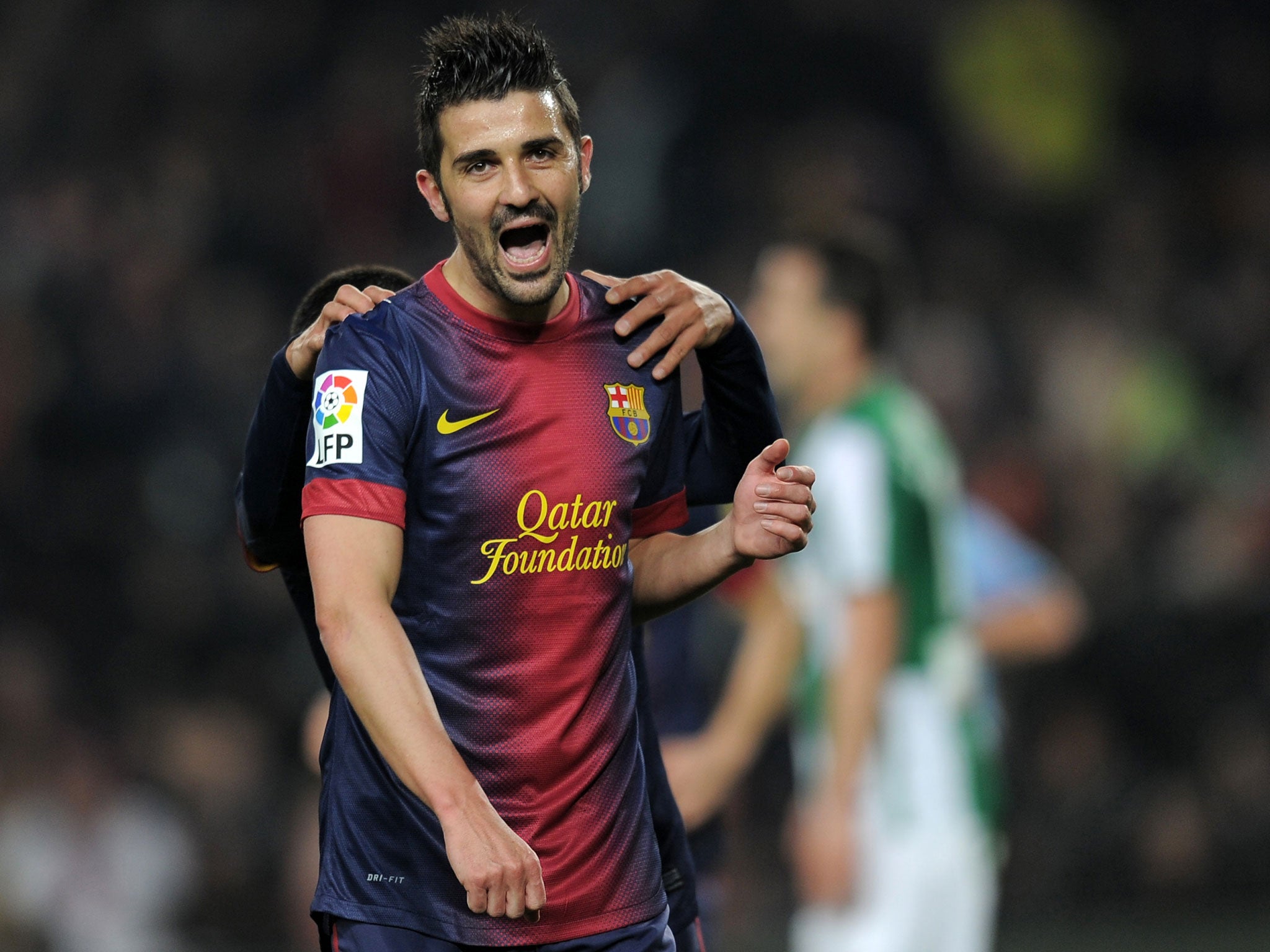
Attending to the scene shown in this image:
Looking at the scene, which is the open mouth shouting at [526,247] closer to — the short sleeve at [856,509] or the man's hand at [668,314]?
the man's hand at [668,314]

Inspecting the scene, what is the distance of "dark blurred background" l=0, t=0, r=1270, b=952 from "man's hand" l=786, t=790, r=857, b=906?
2845 millimetres

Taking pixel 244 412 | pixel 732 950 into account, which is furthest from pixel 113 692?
pixel 732 950

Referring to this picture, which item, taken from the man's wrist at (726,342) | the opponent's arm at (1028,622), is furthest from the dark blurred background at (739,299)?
the man's wrist at (726,342)

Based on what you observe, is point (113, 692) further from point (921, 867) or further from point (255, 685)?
point (921, 867)

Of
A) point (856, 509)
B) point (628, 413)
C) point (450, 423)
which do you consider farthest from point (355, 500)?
point (856, 509)

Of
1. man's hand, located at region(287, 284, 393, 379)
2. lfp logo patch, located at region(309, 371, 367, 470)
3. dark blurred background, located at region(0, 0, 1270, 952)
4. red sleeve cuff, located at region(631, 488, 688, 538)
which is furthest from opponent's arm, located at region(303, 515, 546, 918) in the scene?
dark blurred background, located at region(0, 0, 1270, 952)

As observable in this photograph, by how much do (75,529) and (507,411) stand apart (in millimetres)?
6551

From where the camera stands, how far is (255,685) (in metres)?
8.81

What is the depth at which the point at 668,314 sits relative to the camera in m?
3.24

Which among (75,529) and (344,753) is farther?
(75,529)

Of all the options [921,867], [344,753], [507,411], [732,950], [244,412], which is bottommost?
[732,950]

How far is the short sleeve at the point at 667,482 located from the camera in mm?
3238

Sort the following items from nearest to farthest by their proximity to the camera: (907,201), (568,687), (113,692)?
(568,687), (113,692), (907,201)

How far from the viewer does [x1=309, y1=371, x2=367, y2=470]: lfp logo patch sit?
278cm
